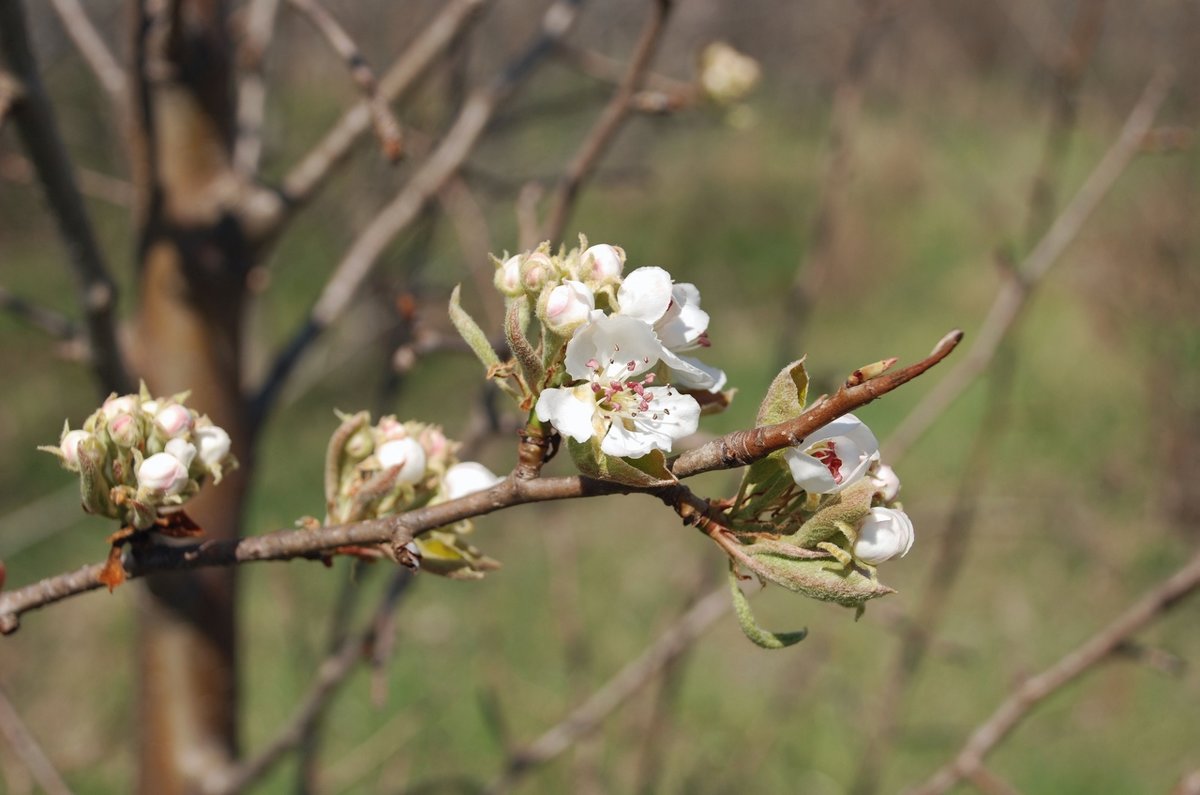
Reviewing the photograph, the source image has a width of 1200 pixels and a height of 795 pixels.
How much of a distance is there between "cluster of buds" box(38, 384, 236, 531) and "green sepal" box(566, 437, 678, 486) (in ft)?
1.02

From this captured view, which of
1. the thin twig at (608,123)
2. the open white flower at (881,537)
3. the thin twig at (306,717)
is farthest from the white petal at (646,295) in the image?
the thin twig at (306,717)

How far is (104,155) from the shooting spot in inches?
219

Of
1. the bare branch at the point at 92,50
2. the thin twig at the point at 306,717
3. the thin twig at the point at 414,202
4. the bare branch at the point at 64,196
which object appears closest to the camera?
the bare branch at the point at 64,196

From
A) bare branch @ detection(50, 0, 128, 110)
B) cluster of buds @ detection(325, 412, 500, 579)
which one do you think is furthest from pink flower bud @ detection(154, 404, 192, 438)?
bare branch @ detection(50, 0, 128, 110)

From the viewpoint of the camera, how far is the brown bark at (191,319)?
1427 mm

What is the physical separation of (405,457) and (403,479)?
0.02m

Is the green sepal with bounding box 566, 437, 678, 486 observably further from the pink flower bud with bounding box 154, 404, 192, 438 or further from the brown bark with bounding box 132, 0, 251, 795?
the brown bark with bounding box 132, 0, 251, 795

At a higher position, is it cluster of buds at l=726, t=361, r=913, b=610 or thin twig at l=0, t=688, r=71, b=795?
cluster of buds at l=726, t=361, r=913, b=610

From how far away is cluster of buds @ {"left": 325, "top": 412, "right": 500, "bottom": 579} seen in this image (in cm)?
81

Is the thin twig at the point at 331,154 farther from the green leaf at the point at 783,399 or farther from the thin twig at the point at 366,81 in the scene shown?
the green leaf at the point at 783,399

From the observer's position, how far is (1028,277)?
168 cm

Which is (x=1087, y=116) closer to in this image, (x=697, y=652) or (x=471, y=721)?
(x=697, y=652)

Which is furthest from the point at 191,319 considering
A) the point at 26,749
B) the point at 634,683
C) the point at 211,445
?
the point at 634,683

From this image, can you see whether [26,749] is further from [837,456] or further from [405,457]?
[837,456]
